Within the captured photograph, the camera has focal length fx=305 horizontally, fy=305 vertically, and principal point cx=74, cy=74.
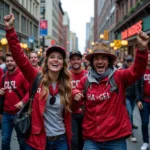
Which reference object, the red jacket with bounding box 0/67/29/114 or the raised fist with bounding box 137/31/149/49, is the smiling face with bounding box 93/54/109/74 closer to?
the raised fist with bounding box 137/31/149/49

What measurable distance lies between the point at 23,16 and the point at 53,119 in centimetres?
3938

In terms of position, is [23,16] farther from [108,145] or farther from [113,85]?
[108,145]

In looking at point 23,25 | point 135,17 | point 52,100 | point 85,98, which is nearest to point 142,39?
point 85,98

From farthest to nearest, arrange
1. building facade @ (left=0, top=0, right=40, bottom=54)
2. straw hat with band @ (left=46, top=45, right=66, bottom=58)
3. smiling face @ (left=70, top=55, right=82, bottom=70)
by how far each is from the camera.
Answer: building facade @ (left=0, top=0, right=40, bottom=54)
smiling face @ (left=70, top=55, right=82, bottom=70)
straw hat with band @ (left=46, top=45, right=66, bottom=58)

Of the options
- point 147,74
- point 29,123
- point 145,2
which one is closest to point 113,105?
point 29,123

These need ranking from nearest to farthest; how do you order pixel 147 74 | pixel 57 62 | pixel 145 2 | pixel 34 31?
pixel 57 62
pixel 147 74
pixel 145 2
pixel 34 31

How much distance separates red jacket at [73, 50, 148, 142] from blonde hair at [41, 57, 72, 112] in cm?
23

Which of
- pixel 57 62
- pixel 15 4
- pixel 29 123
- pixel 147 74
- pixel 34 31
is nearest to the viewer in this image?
pixel 29 123

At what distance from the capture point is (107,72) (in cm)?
338

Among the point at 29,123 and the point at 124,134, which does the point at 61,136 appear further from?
the point at 124,134

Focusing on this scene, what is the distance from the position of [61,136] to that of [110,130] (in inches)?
21.0

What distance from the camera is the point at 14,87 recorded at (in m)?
5.07

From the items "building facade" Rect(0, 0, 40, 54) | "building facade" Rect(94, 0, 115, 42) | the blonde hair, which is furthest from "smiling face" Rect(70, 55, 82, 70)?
"building facade" Rect(94, 0, 115, 42)

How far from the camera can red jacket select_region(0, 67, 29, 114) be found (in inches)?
198
